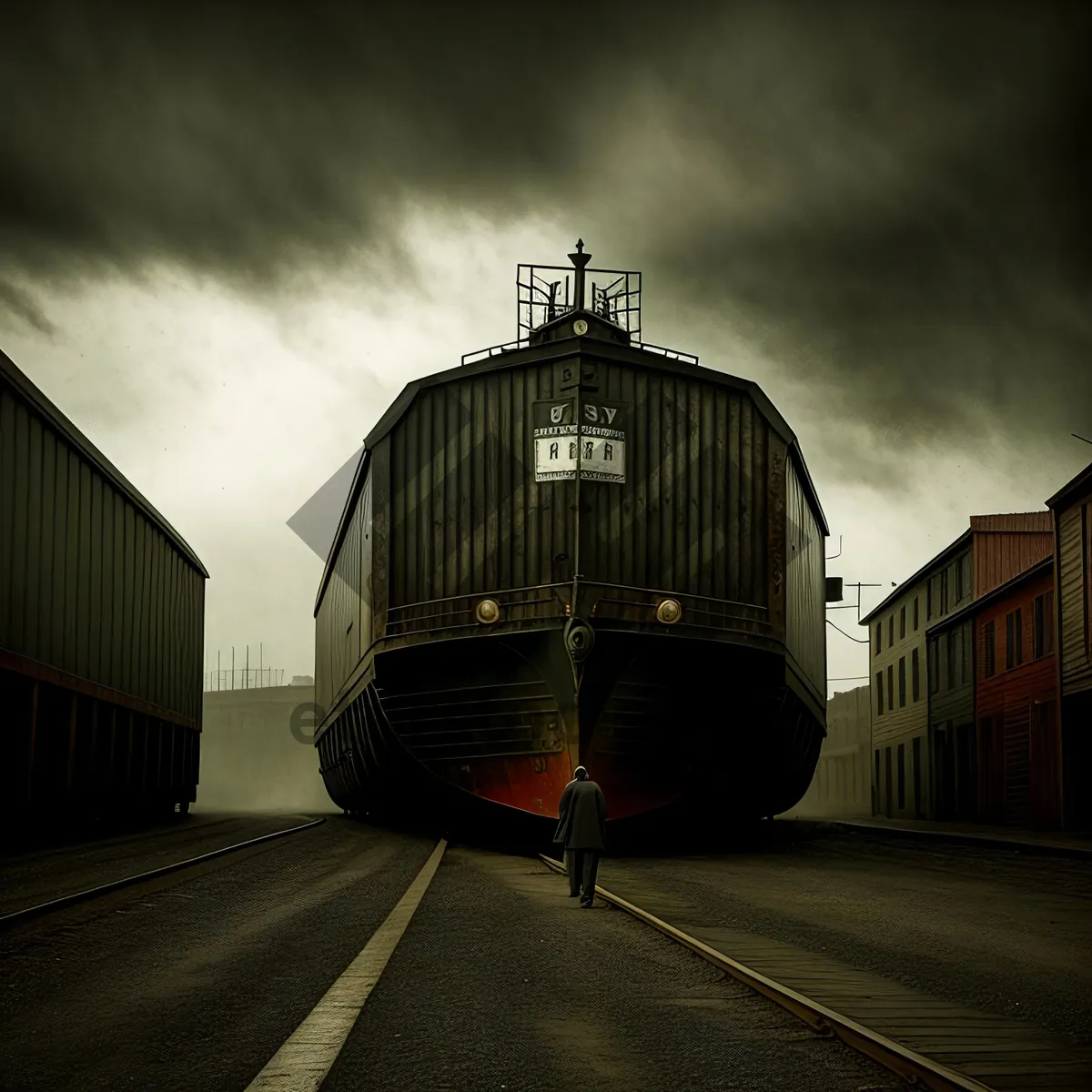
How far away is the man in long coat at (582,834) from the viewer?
39.8ft

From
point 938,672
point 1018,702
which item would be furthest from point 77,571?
point 938,672

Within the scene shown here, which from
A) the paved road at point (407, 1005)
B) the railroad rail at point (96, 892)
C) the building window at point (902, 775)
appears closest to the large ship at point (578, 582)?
the railroad rail at point (96, 892)

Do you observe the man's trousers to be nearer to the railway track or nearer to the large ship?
the railway track

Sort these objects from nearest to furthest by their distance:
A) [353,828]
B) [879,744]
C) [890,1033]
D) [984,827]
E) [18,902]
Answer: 1. [890,1033]
2. [18,902]
3. [353,828]
4. [984,827]
5. [879,744]

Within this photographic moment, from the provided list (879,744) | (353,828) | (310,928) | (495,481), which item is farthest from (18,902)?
(879,744)

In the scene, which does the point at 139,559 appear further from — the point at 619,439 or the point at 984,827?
the point at 984,827

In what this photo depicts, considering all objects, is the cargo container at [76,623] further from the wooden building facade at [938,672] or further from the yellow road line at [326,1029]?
the wooden building facade at [938,672]

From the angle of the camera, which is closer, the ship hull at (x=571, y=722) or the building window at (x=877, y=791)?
the ship hull at (x=571, y=722)

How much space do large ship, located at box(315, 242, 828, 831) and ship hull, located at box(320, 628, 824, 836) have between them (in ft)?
0.10

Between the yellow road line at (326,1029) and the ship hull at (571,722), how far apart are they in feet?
28.2

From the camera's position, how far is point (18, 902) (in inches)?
474

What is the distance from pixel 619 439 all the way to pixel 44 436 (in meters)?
10.0

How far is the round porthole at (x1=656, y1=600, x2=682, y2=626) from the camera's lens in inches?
737

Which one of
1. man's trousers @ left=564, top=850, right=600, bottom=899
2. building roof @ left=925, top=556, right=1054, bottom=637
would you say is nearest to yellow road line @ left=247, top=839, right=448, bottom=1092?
man's trousers @ left=564, top=850, right=600, bottom=899
